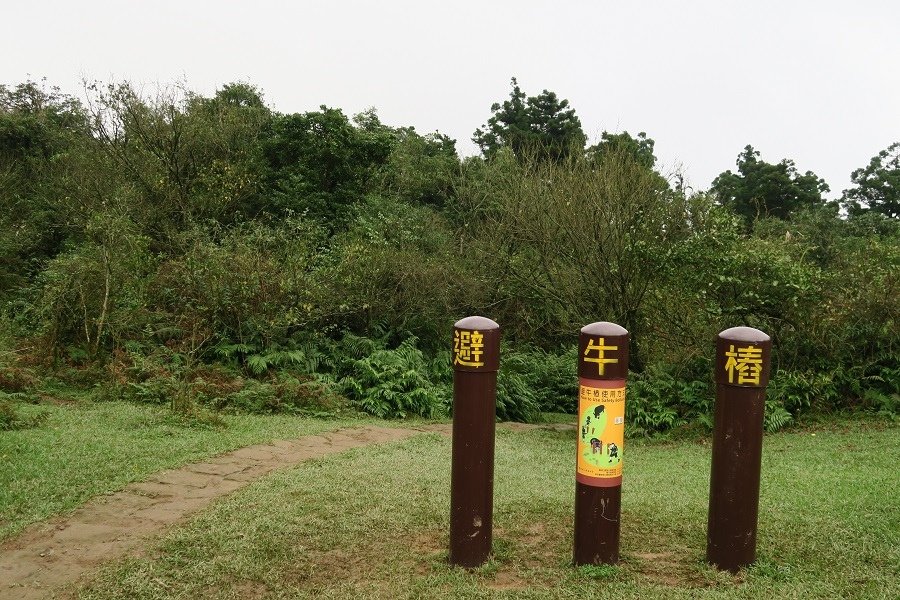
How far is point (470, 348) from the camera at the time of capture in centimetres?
468

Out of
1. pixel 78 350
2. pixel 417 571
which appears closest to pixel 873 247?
pixel 417 571

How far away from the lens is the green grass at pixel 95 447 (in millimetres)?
6066

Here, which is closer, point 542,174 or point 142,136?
point 542,174

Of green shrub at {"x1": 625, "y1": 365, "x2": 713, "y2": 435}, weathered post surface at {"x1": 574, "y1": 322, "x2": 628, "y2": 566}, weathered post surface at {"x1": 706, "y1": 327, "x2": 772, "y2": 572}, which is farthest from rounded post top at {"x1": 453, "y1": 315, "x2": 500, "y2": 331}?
green shrub at {"x1": 625, "y1": 365, "x2": 713, "y2": 435}

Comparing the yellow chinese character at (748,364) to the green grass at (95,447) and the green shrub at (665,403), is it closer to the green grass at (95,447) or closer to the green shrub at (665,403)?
the green grass at (95,447)

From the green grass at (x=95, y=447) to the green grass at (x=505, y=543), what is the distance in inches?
50.1

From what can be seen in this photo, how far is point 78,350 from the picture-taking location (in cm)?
1303

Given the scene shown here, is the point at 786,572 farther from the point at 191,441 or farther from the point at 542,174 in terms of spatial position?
the point at 542,174

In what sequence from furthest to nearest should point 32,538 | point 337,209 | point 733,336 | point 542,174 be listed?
point 337,209
point 542,174
point 32,538
point 733,336

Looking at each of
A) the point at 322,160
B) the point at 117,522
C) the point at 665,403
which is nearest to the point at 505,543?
the point at 117,522

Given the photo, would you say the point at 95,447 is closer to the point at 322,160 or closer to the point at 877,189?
the point at 322,160

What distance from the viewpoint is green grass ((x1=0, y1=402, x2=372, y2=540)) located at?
19.9 feet

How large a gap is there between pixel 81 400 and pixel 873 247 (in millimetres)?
14112

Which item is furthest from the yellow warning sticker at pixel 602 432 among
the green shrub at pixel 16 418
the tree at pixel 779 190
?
the tree at pixel 779 190
